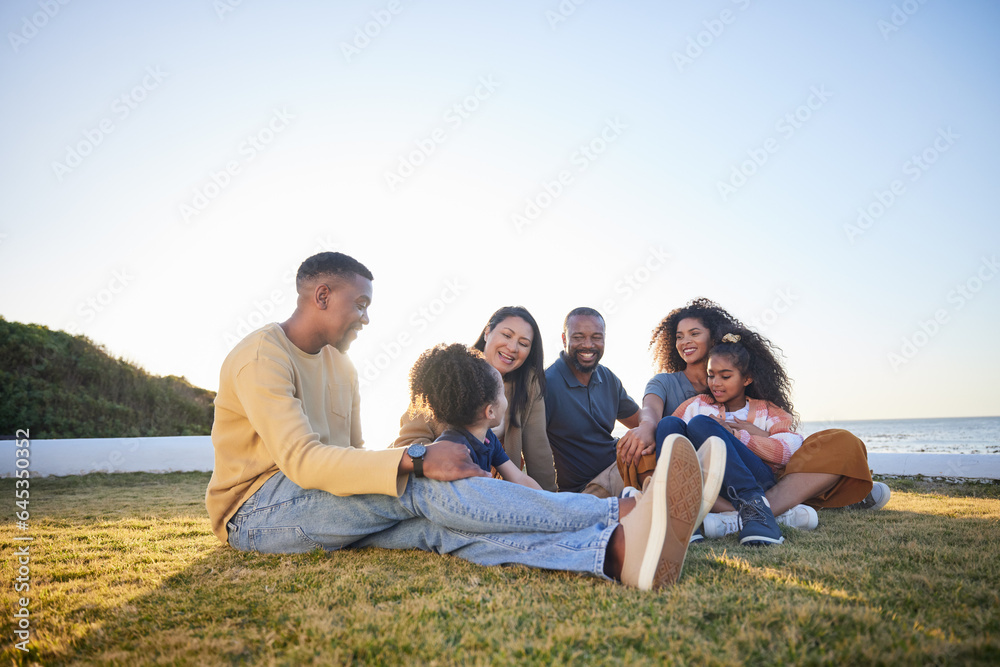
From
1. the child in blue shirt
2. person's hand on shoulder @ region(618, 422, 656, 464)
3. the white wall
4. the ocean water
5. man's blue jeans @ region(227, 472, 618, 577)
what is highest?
the child in blue shirt

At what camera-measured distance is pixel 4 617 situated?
168 cm

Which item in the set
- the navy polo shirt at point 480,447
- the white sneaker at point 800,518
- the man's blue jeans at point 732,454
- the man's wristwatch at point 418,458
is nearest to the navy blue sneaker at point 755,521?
the man's blue jeans at point 732,454

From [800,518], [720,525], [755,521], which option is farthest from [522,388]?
[800,518]

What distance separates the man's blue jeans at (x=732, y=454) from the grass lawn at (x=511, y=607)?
1.02ft

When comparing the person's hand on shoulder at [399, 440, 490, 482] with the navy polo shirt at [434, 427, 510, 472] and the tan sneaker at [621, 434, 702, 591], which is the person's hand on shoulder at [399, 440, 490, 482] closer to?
the navy polo shirt at [434, 427, 510, 472]

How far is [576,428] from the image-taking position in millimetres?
4121

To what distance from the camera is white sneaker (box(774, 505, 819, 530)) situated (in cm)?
289

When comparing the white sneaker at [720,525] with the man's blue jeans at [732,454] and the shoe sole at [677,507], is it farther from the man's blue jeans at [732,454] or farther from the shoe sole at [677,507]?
the shoe sole at [677,507]

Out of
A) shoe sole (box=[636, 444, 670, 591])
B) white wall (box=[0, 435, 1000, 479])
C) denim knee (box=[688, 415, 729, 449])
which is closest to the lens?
shoe sole (box=[636, 444, 670, 591])

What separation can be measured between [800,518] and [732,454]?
1.79 ft

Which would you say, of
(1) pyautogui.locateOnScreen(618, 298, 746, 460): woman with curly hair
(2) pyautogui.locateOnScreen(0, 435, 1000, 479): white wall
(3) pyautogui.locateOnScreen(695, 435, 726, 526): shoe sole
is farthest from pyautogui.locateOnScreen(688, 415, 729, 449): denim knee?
(2) pyautogui.locateOnScreen(0, 435, 1000, 479): white wall

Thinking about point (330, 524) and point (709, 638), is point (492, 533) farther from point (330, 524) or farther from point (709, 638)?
point (709, 638)

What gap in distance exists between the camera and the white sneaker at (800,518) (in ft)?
9.48

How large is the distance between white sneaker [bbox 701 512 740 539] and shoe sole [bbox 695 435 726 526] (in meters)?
0.91
